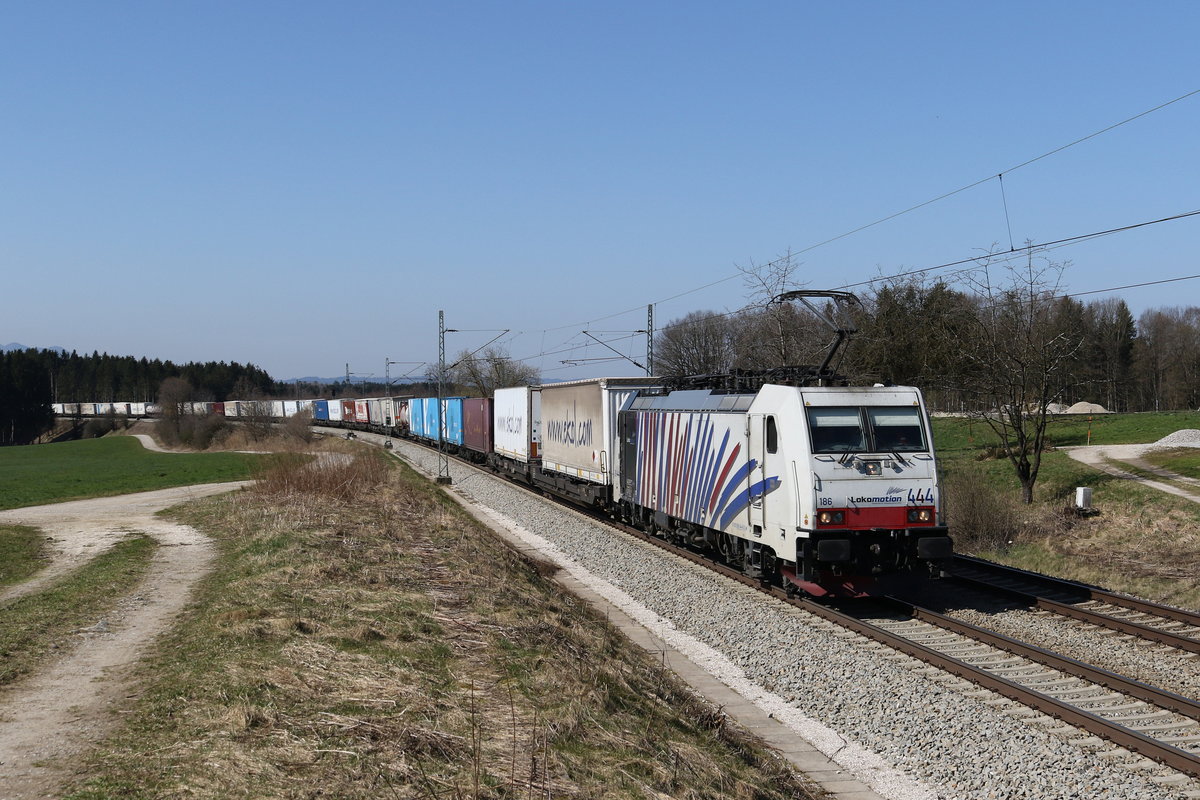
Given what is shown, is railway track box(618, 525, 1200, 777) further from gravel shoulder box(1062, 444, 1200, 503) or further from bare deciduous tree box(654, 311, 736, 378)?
bare deciduous tree box(654, 311, 736, 378)

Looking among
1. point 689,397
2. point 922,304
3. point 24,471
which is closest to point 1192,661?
point 689,397

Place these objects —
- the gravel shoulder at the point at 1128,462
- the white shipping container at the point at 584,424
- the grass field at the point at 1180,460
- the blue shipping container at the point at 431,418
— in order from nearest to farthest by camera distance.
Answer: the white shipping container at the point at 584,424 → the gravel shoulder at the point at 1128,462 → the grass field at the point at 1180,460 → the blue shipping container at the point at 431,418

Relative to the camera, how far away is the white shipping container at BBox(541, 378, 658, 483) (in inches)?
971

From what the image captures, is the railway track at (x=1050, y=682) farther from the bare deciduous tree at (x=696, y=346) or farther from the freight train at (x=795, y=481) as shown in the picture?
the bare deciduous tree at (x=696, y=346)

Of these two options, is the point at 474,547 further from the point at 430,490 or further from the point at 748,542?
the point at 430,490

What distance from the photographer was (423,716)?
310 inches

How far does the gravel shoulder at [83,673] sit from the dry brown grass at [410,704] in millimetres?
351

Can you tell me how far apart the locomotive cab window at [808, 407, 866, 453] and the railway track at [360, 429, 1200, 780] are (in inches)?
92.7

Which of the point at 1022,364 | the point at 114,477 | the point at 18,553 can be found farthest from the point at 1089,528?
the point at 114,477

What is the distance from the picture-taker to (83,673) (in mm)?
A: 9711

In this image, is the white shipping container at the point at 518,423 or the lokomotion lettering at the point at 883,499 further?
the white shipping container at the point at 518,423

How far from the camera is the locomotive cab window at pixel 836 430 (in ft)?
46.0

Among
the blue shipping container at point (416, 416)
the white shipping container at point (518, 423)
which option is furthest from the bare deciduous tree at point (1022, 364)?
the blue shipping container at point (416, 416)

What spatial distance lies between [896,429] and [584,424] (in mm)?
13610
